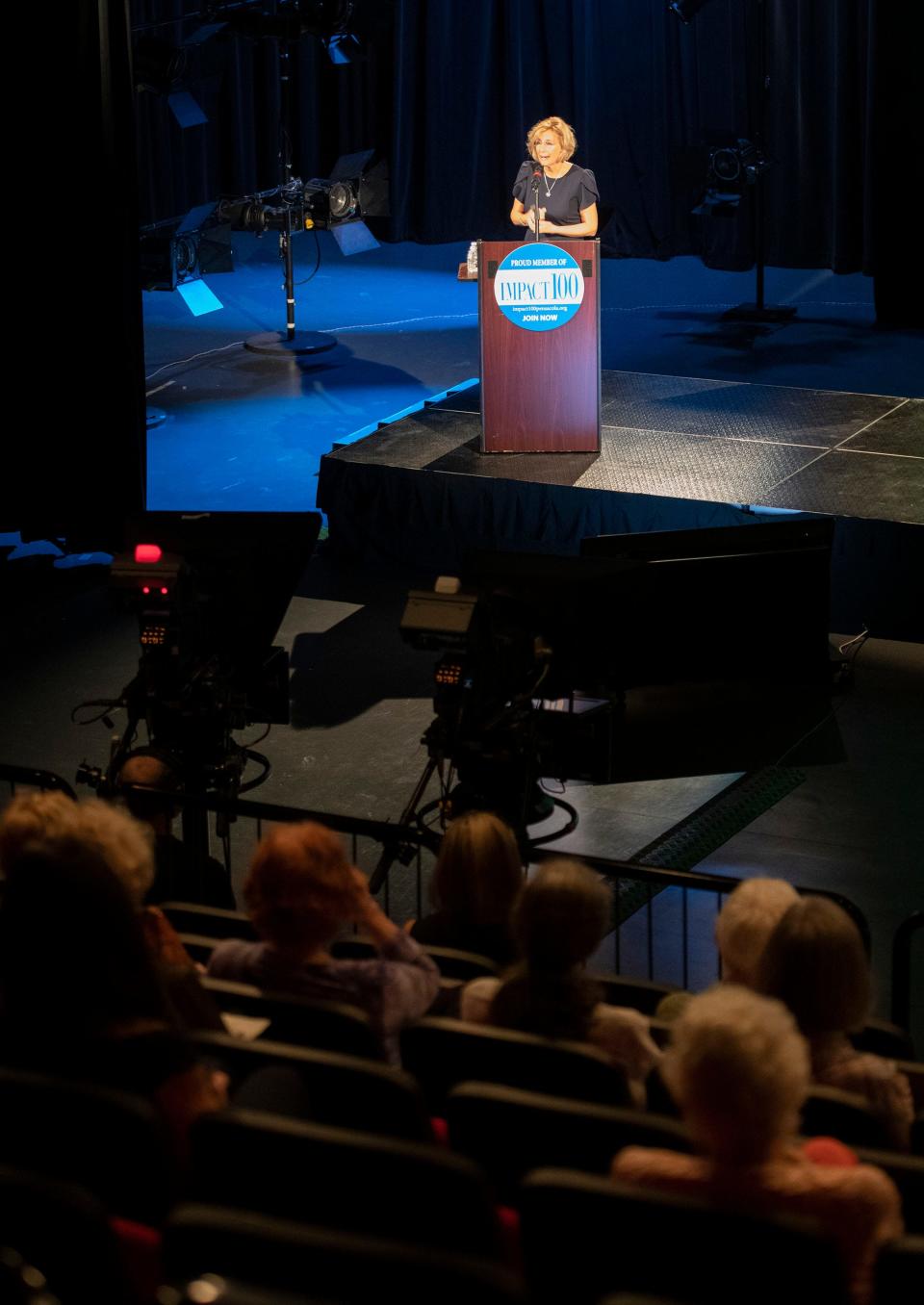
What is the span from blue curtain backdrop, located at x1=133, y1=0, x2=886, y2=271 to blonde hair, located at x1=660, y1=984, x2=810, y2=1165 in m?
9.55

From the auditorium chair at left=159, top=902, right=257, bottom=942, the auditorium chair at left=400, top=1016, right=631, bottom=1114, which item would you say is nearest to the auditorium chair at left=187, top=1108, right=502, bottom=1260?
the auditorium chair at left=400, top=1016, right=631, bottom=1114

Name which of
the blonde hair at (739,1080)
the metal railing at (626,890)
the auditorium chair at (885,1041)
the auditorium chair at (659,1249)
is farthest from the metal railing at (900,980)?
the auditorium chair at (659,1249)

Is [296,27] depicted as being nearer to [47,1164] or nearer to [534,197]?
[534,197]

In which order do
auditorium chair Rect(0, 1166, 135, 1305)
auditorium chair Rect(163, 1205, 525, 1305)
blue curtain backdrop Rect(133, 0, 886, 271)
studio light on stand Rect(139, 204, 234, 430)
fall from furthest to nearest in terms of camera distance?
blue curtain backdrop Rect(133, 0, 886, 271)
studio light on stand Rect(139, 204, 234, 430)
auditorium chair Rect(0, 1166, 135, 1305)
auditorium chair Rect(163, 1205, 525, 1305)

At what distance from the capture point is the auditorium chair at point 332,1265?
192cm

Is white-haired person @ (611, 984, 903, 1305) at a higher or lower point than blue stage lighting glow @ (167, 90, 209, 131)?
lower

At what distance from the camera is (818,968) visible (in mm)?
2727

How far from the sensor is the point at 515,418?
7473 millimetres

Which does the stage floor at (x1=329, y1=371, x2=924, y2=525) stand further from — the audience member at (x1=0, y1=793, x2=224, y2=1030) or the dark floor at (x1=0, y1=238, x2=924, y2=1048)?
the audience member at (x1=0, y1=793, x2=224, y2=1030)

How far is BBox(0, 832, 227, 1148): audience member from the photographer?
2500 mm

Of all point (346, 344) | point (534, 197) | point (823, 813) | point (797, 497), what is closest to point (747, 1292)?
point (823, 813)

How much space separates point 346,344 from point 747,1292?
9.59 m

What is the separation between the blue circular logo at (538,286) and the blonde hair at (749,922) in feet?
14.6

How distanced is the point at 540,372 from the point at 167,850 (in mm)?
3744
